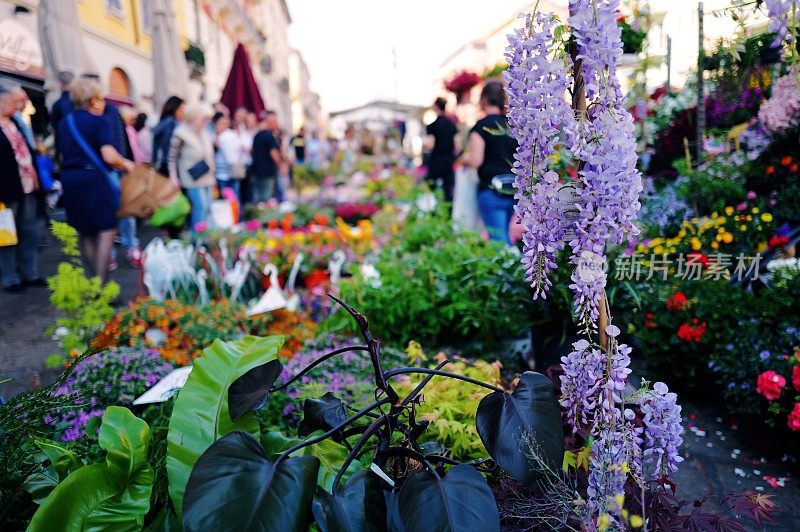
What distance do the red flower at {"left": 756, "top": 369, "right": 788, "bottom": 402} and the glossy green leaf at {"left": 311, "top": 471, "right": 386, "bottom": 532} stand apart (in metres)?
1.94

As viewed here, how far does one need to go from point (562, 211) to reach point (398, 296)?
2.45 m

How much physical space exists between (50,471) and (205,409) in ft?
1.67

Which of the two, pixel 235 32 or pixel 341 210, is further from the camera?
pixel 235 32

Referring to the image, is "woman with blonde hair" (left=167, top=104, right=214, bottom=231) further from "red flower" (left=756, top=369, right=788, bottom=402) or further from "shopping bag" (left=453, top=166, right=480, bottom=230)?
"red flower" (left=756, top=369, right=788, bottom=402)

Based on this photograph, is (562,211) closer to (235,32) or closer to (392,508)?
(392,508)

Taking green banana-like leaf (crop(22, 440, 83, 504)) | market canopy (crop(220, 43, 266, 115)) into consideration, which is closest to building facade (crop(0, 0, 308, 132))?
market canopy (crop(220, 43, 266, 115))

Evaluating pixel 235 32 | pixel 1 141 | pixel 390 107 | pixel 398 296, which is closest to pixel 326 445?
pixel 398 296

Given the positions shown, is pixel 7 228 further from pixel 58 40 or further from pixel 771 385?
pixel 771 385

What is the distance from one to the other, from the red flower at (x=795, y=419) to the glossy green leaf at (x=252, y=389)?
1995 mm

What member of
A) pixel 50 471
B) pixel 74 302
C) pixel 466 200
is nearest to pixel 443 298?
pixel 74 302

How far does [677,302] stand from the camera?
9.99 feet

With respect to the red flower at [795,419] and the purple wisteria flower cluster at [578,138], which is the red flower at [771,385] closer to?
the red flower at [795,419]

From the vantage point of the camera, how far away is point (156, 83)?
8141 millimetres

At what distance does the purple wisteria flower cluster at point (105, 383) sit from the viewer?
2.04 m
